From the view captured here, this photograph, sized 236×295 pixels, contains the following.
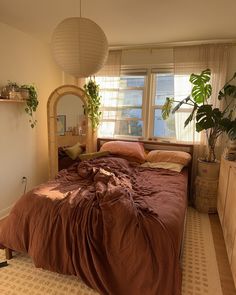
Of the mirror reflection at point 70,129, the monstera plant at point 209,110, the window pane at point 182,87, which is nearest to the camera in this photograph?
the monstera plant at point 209,110

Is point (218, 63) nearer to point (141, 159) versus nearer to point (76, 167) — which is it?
point (141, 159)

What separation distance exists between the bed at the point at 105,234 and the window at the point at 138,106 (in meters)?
1.65

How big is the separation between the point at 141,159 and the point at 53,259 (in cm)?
188

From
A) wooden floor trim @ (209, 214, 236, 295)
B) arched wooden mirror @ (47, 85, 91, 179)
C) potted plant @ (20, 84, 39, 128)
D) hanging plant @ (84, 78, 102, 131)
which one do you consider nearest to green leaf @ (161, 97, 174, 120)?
hanging plant @ (84, 78, 102, 131)

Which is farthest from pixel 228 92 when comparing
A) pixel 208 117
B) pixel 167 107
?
pixel 167 107

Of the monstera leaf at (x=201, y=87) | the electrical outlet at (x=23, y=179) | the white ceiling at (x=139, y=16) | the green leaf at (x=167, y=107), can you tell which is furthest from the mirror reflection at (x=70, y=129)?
the monstera leaf at (x=201, y=87)

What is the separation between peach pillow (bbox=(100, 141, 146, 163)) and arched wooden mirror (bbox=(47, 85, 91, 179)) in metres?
0.47

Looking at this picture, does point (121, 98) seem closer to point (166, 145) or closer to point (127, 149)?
point (127, 149)

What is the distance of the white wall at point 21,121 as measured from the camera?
2824 mm

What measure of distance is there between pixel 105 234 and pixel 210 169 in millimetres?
1964

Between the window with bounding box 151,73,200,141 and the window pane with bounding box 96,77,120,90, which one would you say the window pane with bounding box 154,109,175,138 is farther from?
the window pane with bounding box 96,77,120,90

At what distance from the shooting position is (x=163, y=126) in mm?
3680

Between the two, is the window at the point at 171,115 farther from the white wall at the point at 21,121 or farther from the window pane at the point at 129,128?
the white wall at the point at 21,121

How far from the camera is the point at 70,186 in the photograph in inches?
87.4
